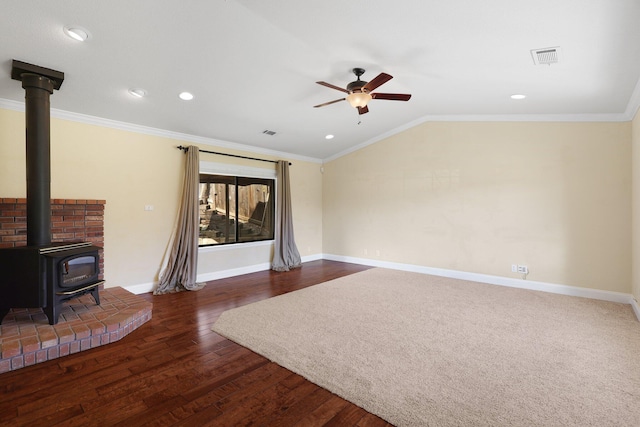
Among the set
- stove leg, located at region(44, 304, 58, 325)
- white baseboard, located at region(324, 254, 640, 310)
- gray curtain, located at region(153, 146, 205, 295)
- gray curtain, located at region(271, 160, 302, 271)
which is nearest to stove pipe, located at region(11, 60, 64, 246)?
stove leg, located at region(44, 304, 58, 325)

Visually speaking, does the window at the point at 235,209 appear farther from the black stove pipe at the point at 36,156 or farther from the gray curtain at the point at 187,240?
the black stove pipe at the point at 36,156

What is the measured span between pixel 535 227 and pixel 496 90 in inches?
88.5

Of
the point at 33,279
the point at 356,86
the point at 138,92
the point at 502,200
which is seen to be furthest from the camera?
the point at 502,200

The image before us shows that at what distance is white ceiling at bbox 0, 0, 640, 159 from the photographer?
7.65 ft

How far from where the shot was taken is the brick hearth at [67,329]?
95.3 inches

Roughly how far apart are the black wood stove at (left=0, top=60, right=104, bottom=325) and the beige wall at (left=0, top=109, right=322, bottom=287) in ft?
3.11

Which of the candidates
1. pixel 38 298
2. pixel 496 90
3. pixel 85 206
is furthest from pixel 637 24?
pixel 85 206

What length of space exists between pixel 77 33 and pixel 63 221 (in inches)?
92.3

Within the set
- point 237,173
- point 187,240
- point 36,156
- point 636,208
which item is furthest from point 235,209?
point 636,208

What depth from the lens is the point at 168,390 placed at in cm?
210

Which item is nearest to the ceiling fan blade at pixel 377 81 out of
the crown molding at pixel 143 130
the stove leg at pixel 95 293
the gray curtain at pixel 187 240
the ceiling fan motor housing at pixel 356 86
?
the ceiling fan motor housing at pixel 356 86

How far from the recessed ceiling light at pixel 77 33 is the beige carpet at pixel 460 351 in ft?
9.65

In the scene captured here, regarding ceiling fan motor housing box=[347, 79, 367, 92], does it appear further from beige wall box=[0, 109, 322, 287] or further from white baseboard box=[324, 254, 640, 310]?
white baseboard box=[324, 254, 640, 310]

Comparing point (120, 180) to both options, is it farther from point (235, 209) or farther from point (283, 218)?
point (283, 218)
